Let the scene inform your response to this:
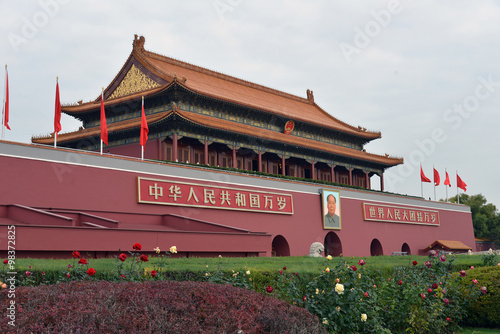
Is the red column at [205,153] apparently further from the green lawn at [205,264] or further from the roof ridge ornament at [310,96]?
the roof ridge ornament at [310,96]

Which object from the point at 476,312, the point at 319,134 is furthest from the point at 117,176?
the point at 319,134

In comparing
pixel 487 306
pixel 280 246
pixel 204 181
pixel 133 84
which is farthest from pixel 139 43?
pixel 487 306

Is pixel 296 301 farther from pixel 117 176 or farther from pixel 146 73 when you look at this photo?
pixel 146 73

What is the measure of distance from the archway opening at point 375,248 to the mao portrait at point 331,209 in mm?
4374

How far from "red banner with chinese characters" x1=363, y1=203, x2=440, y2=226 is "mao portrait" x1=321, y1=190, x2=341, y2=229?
263cm

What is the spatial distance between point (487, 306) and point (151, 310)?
23.3 feet

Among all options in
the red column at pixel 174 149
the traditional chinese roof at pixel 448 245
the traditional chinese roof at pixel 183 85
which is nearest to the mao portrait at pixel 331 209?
the traditional chinese roof at pixel 183 85

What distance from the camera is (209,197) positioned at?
21797 millimetres

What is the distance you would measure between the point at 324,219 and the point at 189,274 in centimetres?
2013

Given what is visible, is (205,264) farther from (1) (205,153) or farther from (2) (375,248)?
(2) (375,248)

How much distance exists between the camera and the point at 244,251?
18125 millimetres

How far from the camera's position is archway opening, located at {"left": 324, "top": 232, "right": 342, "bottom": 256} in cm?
2864

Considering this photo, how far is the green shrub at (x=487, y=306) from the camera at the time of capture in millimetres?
9648

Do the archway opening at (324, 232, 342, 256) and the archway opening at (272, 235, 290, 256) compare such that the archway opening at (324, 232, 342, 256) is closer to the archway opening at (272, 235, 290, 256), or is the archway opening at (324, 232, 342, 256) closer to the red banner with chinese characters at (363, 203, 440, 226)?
the red banner with chinese characters at (363, 203, 440, 226)
